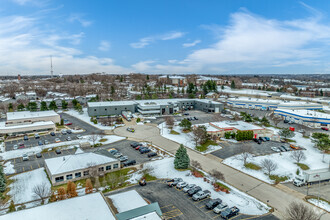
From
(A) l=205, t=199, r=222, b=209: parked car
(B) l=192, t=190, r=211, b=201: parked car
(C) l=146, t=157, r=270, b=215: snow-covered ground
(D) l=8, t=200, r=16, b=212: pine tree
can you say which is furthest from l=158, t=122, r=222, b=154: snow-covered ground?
(D) l=8, t=200, r=16, b=212: pine tree

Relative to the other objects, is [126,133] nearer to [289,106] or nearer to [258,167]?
[258,167]

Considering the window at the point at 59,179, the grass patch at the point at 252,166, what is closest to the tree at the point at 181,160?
the grass patch at the point at 252,166

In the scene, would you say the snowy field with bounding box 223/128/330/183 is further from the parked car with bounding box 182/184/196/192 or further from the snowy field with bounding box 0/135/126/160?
the snowy field with bounding box 0/135/126/160

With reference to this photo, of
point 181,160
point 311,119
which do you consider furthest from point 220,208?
point 311,119

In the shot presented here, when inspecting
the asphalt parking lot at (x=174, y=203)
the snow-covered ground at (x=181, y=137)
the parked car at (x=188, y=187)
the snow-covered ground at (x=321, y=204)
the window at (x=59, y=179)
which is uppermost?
the snow-covered ground at (x=181, y=137)

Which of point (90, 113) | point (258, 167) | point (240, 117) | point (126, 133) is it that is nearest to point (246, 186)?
point (258, 167)

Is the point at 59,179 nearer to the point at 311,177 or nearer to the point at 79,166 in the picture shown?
the point at 79,166

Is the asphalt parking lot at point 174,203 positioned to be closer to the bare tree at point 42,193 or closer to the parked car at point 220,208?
the parked car at point 220,208
